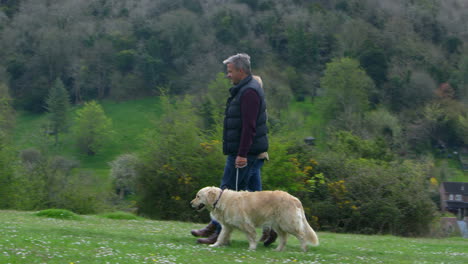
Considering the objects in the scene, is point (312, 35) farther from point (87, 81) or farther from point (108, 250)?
point (108, 250)

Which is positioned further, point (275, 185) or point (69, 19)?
point (69, 19)

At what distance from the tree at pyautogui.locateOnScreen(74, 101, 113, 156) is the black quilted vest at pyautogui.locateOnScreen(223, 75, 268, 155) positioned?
63.9m

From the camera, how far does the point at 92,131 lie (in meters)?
71.4

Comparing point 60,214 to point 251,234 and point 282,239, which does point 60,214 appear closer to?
point 251,234

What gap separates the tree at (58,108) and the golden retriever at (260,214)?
67.8 m

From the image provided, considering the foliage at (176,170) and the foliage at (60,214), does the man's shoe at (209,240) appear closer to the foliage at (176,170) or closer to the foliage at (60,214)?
the foliage at (60,214)

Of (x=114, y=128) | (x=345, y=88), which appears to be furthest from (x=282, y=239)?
(x=114, y=128)

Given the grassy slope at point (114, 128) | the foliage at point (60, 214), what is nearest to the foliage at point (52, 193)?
the foliage at point (60, 214)

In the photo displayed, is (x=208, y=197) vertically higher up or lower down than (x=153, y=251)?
higher up

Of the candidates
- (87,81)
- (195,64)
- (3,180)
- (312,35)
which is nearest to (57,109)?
(87,81)

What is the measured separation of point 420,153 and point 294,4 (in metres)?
41.0

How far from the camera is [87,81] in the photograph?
88125 mm

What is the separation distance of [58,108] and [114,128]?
26.2 ft

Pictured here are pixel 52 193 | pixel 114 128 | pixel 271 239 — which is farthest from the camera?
pixel 114 128
